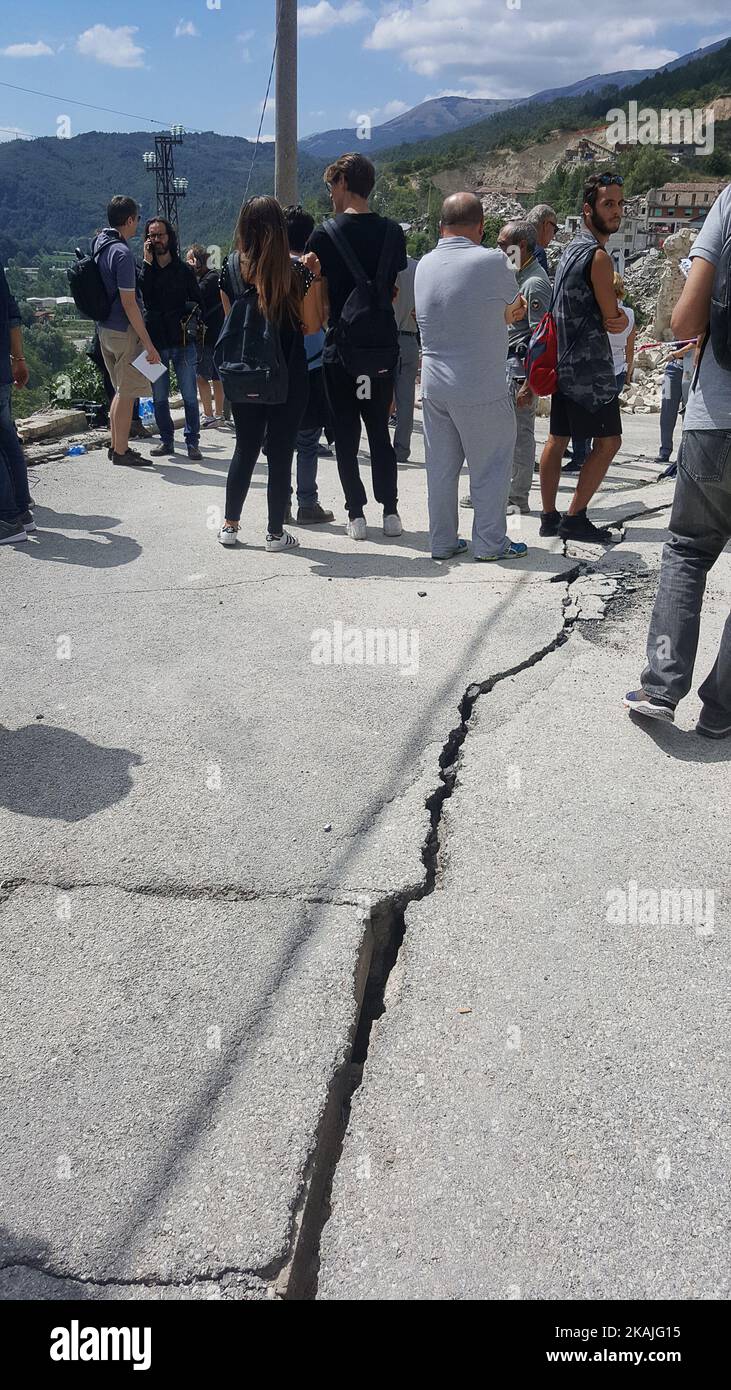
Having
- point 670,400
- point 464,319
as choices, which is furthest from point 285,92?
point 464,319

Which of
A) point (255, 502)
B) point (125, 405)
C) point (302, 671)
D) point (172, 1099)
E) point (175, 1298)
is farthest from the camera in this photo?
point (125, 405)

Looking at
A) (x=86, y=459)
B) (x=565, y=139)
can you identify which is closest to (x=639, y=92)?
(x=565, y=139)

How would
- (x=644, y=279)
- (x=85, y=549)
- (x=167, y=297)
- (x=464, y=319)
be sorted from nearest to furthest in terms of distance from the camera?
(x=464, y=319) → (x=85, y=549) → (x=167, y=297) → (x=644, y=279)

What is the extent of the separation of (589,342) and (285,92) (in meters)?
5.58

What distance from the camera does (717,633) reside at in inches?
175

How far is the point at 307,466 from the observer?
6.32m

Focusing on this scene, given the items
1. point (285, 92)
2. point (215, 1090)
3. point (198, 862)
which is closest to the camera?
point (215, 1090)

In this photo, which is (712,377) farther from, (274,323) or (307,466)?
(307,466)

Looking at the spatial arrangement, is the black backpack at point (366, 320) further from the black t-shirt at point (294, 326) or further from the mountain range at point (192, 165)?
the mountain range at point (192, 165)

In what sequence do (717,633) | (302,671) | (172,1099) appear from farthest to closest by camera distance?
(717,633), (302,671), (172,1099)

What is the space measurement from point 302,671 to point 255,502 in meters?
3.17

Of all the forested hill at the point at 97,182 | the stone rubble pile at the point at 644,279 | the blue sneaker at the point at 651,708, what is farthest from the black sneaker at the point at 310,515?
the forested hill at the point at 97,182

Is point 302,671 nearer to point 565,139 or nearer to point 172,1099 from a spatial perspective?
point 172,1099

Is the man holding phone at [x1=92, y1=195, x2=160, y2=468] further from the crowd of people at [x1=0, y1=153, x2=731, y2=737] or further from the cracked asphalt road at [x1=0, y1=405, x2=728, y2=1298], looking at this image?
the cracked asphalt road at [x1=0, y1=405, x2=728, y2=1298]
